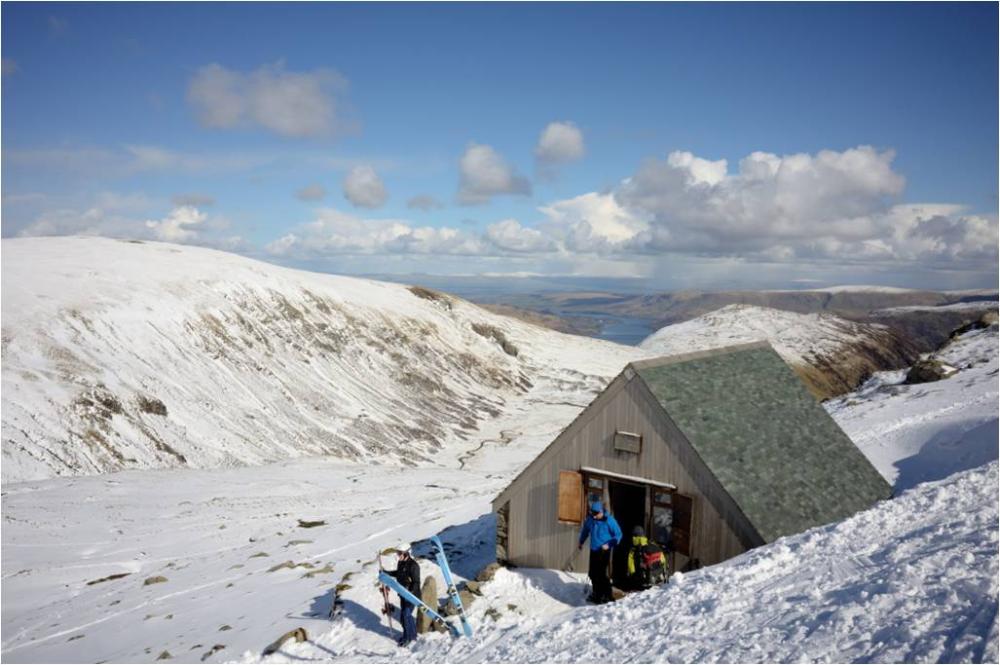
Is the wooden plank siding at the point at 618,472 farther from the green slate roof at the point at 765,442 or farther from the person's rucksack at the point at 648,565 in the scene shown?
the person's rucksack at the point at 648,565

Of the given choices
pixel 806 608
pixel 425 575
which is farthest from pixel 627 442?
pixel 425 575

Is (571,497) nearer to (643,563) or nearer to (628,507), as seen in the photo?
(643,563)

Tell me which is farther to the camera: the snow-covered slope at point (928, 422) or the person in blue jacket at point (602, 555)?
the snow-covered slope at point (928, 422)

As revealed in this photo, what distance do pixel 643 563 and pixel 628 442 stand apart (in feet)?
9.24

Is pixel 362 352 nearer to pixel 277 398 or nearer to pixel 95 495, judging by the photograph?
pixel 277 398

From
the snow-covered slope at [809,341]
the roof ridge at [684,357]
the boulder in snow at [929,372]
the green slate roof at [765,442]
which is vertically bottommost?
the snow-covered slope at [809,341]

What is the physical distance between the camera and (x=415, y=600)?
12719mm

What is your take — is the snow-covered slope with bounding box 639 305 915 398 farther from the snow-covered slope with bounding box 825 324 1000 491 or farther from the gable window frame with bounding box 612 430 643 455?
the gable window frame with bounding box 612 430 643 455

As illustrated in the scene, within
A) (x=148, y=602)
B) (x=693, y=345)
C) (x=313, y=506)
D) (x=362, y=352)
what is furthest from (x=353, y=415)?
(x=693, y=345)

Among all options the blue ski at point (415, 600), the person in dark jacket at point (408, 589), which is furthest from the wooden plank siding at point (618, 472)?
the person in dark jacket at point (408, 589)

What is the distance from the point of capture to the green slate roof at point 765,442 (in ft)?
45.1

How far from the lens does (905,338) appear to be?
153 metres

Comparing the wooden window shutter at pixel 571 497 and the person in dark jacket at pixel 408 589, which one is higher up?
the wooden window shutter at pixel 571 497

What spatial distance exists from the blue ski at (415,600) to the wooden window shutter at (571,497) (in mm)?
3924
